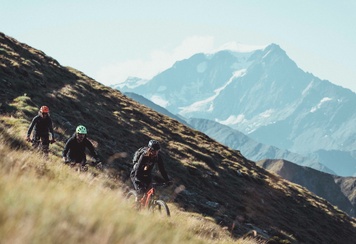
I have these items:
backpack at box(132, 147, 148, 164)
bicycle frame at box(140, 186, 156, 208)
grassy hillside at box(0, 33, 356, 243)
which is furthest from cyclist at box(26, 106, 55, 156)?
bicycle frame at box(140, 186, 156, 208)

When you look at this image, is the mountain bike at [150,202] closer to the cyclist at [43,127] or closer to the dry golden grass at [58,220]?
the cyclist at [43,127]

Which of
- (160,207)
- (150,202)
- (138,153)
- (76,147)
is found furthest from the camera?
(76,147)

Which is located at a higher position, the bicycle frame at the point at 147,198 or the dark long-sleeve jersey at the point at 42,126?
the dark long-sleeve jersey at the point at 42,126

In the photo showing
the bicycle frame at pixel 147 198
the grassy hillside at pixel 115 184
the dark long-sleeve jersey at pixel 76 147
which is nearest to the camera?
the grassy hillside at pixel 115 184

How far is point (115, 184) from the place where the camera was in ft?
54.9

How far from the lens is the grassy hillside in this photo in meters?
3.99

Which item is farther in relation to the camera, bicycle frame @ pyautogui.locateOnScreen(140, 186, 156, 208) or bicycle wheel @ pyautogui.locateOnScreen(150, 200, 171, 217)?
bicycle frame @ pyautogui.locateOnScreen(140, 186, 156, 208)

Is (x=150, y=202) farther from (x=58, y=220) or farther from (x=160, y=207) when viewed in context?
(x=58, y=220)

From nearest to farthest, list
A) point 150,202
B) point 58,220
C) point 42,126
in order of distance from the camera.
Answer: point 58,220 → point 150,202 → point 42,126

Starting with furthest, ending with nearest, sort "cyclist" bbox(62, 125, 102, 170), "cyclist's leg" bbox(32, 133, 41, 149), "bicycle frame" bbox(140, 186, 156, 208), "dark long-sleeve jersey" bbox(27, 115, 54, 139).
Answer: "dark long-sleeve jersey" bbox(27, 115, 54, 139) → "cyclist's leg" bbox(32, 133, 41, 149) → "cyclist" bbox(62, 125, 102, 170) → "bicycle frame" bbox(140, 186, 156, 208)

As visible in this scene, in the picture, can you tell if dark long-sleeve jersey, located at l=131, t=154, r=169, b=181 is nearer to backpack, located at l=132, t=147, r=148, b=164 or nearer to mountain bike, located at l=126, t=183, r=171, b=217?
backpack, located at l=132, t=147, r=148, b=164

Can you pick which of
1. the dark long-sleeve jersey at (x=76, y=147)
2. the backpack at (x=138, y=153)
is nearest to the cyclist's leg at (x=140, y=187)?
the backpack at (x=138, y=153)

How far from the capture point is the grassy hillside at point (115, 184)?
3.99 meters

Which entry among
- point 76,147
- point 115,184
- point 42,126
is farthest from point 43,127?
point 115,184
